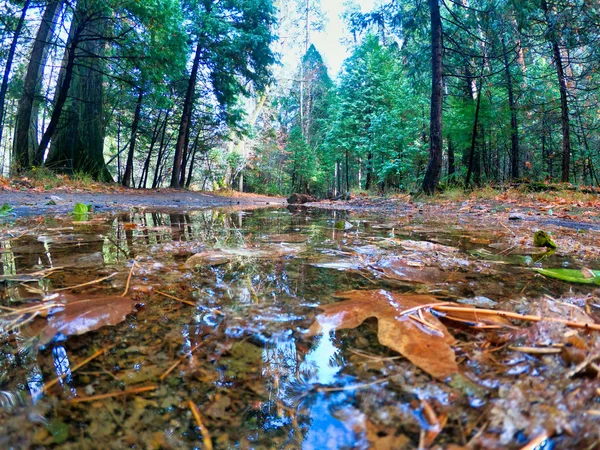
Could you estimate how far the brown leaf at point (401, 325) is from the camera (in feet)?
1.72

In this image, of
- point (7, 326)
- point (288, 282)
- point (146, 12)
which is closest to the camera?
point (7, 326)

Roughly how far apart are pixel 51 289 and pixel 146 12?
23.4 ft

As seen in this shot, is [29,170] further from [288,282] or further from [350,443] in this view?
[350,443]

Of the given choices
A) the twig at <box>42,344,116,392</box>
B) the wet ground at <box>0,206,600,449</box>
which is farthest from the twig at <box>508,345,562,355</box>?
the twig at <box>42,344,116,392</box>

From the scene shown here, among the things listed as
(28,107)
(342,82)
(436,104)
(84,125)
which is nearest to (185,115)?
(84,125)

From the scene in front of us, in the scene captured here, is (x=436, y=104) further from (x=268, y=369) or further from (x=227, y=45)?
(x=268, y=369)

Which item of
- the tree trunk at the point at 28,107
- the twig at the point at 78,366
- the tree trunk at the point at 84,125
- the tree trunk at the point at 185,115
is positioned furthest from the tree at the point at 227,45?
the twig at the point at 78,366

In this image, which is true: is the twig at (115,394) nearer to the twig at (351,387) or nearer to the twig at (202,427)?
the twig at (202,427)

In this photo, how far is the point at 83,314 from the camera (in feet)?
2.17

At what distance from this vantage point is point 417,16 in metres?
7.75

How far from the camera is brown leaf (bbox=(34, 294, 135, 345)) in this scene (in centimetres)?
61

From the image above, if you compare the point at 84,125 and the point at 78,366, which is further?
the point at 84,125

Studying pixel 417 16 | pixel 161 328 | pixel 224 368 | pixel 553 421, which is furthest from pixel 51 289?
pixel 417 16

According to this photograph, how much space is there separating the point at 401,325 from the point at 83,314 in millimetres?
660
